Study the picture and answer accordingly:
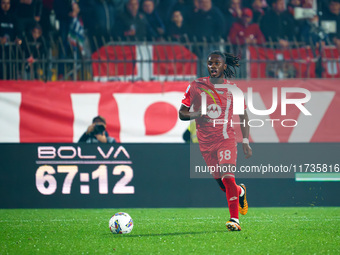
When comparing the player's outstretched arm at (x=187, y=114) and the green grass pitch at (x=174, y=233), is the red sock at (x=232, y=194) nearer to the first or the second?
the green grass pitch at (x=174, y=233)

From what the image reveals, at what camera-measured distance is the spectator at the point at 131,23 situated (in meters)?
12.0

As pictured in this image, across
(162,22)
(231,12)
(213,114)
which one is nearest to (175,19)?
(162,22)

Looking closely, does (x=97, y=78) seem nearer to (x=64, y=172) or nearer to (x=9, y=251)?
(x=64, y=172)

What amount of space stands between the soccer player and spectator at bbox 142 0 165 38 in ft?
14.9

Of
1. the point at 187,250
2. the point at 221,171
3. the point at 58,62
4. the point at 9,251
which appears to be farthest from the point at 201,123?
the point at 58,62

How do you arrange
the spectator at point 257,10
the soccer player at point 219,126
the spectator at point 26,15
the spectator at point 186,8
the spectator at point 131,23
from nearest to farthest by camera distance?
the soccer player at point 219,126
the spectator at point 26,15
the spectator at point 131,23
the spectator at point 186,8
the spectator at point 257,10

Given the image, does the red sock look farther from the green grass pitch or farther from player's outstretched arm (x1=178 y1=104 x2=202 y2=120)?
player's outstretched arm (x1=178 y1=104 x2=202 y2=120)

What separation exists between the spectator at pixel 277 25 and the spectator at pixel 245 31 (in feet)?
0.87

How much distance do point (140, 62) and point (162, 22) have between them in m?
1.92

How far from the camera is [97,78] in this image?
10961 millimetres

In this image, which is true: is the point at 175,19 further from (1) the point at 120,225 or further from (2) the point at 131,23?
(1) the point at 120,225

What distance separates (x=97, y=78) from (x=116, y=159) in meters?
1.50

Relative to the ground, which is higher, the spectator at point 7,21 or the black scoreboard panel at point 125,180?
the spectator at point 7,21

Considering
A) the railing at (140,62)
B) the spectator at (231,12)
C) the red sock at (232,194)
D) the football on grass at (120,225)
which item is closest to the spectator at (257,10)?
the spectator at (231,12)
